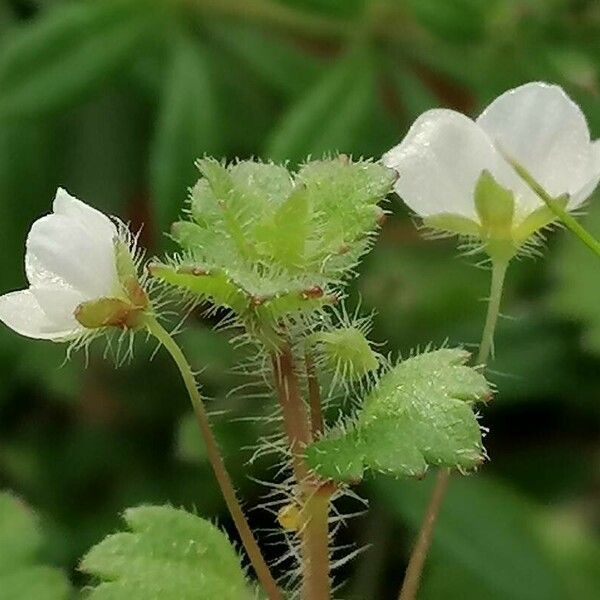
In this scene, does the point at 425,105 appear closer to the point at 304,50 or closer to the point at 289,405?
the point at 304,50

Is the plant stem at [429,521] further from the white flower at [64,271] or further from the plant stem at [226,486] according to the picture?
the white flower at [64,271]

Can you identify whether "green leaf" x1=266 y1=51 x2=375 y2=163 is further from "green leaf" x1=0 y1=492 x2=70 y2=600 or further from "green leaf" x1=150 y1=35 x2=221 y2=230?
"green leaf" x1=0 y1=492 x2=70 y2=600

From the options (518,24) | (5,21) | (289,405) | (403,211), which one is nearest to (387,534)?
(403,211)

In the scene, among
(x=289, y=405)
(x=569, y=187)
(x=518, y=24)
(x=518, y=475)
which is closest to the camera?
(x=289, y=405)

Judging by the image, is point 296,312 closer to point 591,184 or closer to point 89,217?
point 89,217

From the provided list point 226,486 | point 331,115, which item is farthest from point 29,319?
point 331,115

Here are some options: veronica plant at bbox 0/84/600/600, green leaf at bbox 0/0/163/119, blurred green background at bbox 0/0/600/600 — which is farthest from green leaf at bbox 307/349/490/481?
green leaf at bbox 0/0/163/119
